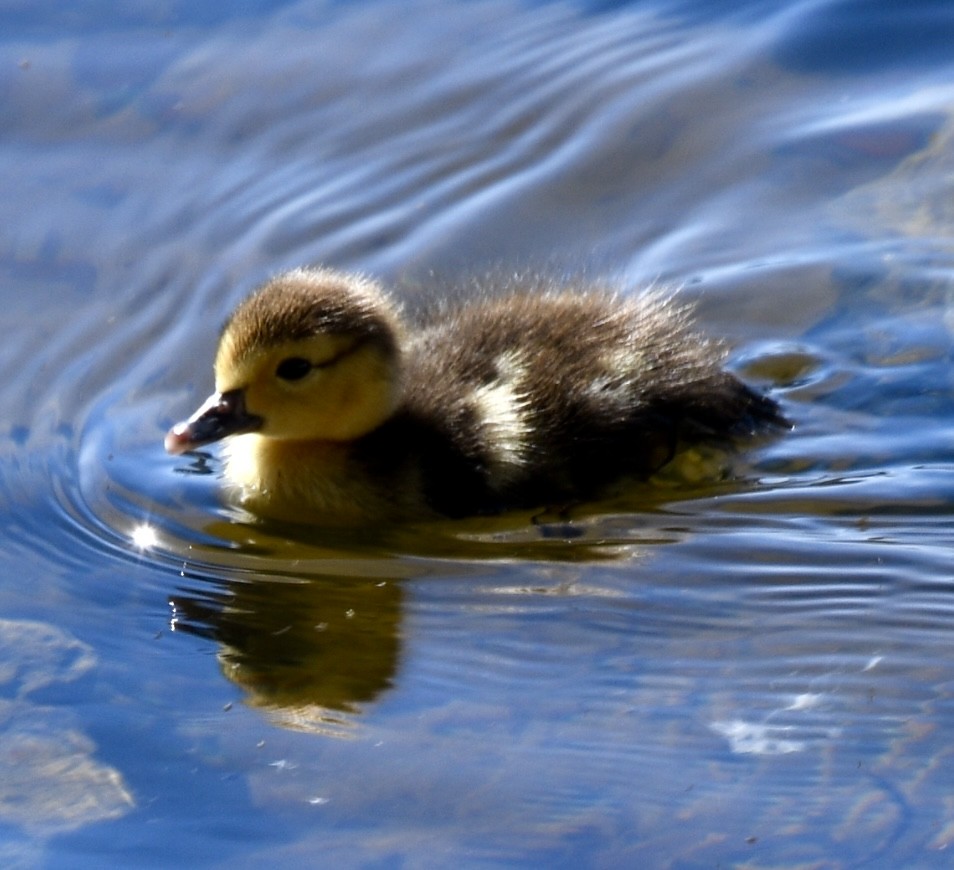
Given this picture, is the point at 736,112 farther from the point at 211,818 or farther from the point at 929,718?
the point at 211,818

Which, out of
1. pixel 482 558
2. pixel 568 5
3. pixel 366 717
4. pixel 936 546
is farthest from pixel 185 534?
pixel 568 5

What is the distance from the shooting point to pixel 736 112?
627 cm

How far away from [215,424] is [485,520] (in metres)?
0.67

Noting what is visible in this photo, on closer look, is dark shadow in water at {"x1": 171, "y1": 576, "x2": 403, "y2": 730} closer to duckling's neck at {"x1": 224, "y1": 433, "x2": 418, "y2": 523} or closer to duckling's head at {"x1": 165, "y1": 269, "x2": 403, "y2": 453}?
duckling's neck at {"x1": 224, "y1": 433, "x2": 418, "y2": 523}

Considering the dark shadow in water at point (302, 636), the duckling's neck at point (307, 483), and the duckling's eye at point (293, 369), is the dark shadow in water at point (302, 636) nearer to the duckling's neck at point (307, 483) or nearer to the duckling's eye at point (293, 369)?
the duckling's neck at point (307, 483)

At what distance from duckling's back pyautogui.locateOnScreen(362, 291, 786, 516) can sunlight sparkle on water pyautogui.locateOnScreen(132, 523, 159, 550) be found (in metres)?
0.56

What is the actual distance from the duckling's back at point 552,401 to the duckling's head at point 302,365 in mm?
124

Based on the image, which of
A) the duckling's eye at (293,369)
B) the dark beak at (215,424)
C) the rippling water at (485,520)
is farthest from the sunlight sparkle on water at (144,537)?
the duckling's eye at (293,369)

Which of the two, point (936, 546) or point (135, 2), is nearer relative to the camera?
point (936, 546)

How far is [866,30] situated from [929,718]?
385 cm

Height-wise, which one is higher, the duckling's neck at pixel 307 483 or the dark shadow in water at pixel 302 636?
the duckling's neck at pixel 307 483

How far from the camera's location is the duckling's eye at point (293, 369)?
167 inches

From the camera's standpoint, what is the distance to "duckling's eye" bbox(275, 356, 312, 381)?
424 cm

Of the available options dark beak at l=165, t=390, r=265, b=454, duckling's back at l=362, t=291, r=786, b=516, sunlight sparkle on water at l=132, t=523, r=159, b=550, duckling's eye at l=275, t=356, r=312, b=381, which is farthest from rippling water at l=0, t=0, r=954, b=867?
duckling's eye at l=275, t=356, r=312, b=381
